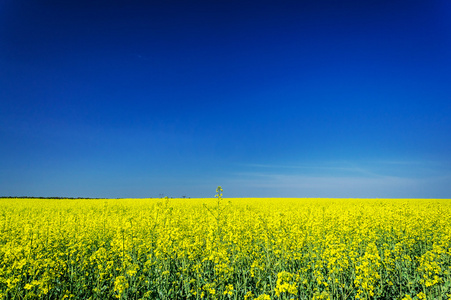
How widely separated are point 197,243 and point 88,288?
270 centimetres

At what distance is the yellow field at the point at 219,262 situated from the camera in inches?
188

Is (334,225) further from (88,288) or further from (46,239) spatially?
(46,239)

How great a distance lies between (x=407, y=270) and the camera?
738cm

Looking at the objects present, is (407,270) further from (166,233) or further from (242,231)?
(166,233)

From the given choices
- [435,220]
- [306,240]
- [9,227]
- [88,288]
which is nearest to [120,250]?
[88,288]

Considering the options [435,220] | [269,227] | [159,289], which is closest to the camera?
[159,289]

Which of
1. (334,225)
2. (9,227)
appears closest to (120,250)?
(9,227)

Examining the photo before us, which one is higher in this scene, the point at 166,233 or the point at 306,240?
the point at 166,233

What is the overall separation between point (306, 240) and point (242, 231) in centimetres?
202

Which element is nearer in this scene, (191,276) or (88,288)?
(88,288)

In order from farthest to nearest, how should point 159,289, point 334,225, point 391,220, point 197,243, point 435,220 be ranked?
point 435,220, point 391,220, point 334,225, point 197,243, point 159,289

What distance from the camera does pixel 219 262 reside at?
16.1ft

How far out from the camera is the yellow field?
4766 millimetres

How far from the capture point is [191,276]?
250 inches
